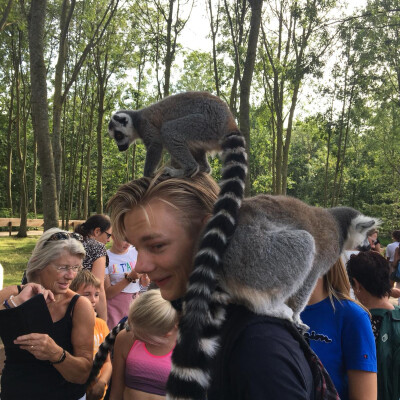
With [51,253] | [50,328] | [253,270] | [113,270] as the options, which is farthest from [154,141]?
[113,270]

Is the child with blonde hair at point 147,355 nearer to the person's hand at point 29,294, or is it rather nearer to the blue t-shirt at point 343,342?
the person's hand at point 29,294

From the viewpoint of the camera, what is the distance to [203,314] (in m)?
1.22

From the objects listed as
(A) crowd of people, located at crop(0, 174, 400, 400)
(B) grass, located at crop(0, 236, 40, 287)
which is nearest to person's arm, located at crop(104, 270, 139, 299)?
(A) crowd of people, located at crop(0, 174, 400, 400)

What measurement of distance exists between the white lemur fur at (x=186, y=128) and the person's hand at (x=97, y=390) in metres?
1.78

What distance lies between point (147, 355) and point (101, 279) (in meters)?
1.93

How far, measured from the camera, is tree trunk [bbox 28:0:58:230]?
19.2 ft

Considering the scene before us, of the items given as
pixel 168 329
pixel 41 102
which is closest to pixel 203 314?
pixel 168 329

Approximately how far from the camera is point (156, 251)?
1.48 m

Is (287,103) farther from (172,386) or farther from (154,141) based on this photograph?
(172,386)

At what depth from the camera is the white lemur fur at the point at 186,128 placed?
2.90 meters

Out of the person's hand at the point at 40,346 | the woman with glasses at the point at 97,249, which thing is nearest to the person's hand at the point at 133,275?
the woman with glasses at the point at 97,249

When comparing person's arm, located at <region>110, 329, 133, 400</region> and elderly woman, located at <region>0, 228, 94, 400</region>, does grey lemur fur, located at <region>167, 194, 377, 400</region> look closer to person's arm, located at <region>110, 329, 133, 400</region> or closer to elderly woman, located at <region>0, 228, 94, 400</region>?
person's arm, located at <region>110, 329, 133, 400</region>

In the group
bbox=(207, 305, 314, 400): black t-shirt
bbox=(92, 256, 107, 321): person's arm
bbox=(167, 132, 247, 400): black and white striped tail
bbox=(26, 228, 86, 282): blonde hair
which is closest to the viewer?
bbox=(207, 305, 314, 400): black t-shirt

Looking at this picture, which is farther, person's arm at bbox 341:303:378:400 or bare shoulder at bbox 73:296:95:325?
bare shoulder at bbox 73:296:95:325
